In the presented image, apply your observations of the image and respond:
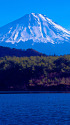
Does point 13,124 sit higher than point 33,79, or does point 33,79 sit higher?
point 33,79

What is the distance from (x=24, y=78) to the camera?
99125 millimetres

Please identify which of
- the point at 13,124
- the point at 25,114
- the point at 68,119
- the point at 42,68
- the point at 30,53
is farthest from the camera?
the point at 30,53

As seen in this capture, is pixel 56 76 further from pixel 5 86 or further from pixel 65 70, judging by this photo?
pixel 5 86

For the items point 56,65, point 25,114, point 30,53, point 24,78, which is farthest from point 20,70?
point 25,114

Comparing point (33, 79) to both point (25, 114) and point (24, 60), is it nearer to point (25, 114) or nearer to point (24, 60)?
point (24, 60)

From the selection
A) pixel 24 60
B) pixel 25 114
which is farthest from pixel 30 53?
pixel 25 114

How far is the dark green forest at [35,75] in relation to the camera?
9694 cm

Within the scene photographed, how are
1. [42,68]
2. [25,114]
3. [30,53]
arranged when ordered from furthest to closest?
[30,53], [42,68], [25,114]

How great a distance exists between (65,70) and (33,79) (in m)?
10.4

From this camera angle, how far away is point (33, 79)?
98.3 meters

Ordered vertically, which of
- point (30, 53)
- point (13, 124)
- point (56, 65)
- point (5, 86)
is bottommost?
point (13, 124)

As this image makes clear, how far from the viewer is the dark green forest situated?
3816 inches

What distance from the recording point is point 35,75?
9706cm

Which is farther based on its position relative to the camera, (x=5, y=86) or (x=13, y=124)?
(x=5, y=86)
